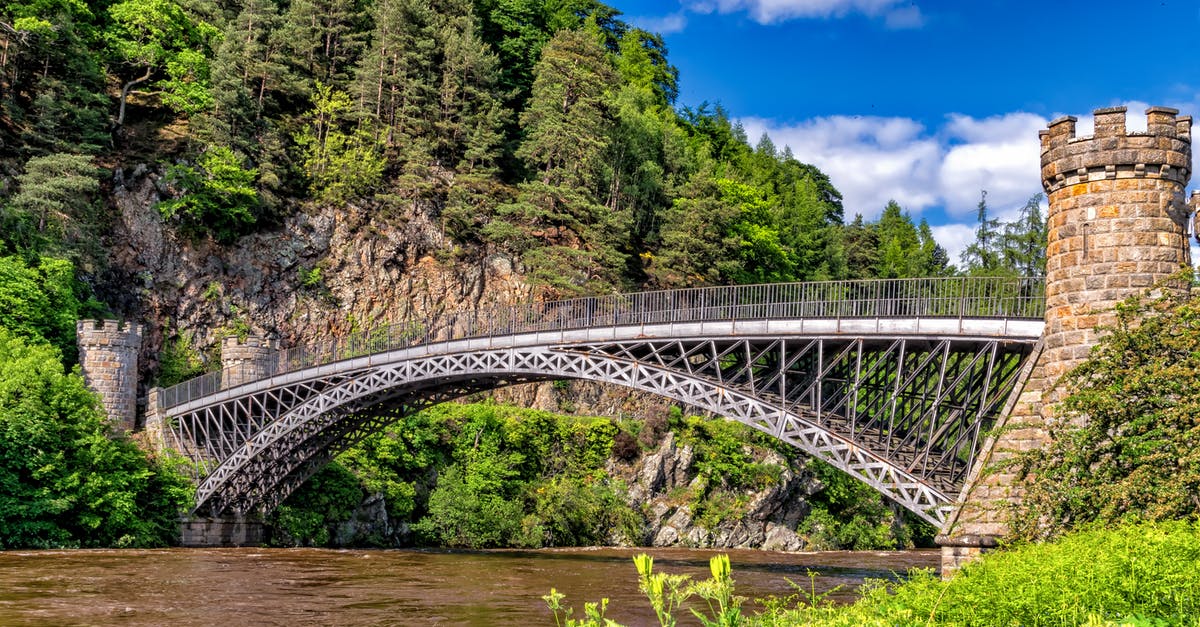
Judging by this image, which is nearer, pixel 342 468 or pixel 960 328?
pixel 960 328

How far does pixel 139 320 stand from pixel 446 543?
17265 mm

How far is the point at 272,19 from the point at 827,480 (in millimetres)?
38563

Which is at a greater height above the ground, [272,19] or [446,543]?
[272,19]

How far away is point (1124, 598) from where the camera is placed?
937 cm

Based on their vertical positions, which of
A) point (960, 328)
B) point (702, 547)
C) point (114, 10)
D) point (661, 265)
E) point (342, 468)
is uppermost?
point (114, 10)

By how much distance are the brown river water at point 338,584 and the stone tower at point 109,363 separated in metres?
8.06

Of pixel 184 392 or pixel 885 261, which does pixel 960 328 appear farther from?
pixel 885 261

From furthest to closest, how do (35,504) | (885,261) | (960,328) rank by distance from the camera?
(885,261) < (35,504) < (960,328)

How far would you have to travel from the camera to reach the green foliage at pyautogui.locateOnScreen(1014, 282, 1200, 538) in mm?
15289

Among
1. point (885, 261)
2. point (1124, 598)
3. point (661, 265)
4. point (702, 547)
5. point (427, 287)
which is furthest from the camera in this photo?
point (885, 261)

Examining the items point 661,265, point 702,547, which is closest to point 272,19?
point 661,265

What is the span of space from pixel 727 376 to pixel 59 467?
2057cm

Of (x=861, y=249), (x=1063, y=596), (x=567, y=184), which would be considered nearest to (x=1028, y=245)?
(x=861, y=249)

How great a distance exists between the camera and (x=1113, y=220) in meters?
19.9
